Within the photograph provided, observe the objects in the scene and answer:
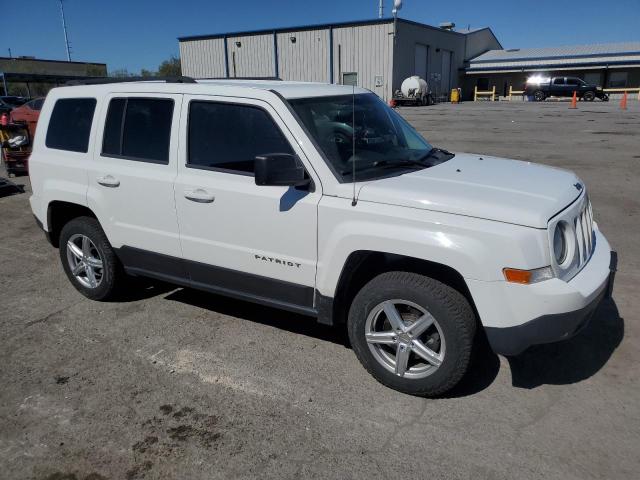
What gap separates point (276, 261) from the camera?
144 inches

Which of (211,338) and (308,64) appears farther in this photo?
(308,64)

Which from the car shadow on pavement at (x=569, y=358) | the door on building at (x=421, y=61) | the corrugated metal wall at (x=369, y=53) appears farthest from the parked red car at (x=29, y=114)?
the door on building at (x=421, y=61)

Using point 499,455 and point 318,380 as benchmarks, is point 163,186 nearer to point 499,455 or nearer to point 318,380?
point 318,380

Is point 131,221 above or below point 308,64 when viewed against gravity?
below

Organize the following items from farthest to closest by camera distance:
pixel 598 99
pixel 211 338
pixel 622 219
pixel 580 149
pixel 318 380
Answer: pixel 598 99 → pixel 580 149 → pixel 622 219 → pixel 211 338 → pixel 318 380

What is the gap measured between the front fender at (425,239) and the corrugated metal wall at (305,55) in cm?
4278

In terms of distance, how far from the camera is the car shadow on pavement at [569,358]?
3.56 meters

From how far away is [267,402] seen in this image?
3367 mm

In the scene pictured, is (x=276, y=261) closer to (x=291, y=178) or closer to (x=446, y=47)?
(x=291, y=178)

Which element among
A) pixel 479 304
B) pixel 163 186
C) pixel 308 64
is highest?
pixel 308 64

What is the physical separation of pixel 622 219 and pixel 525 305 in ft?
17.0

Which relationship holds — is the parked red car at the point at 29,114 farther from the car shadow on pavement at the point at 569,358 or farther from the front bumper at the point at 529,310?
the front bumper at the point at 529,310

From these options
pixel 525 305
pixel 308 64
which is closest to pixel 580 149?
pixel 525 305

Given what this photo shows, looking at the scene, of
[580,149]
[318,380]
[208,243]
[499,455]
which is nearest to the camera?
[499,455]
